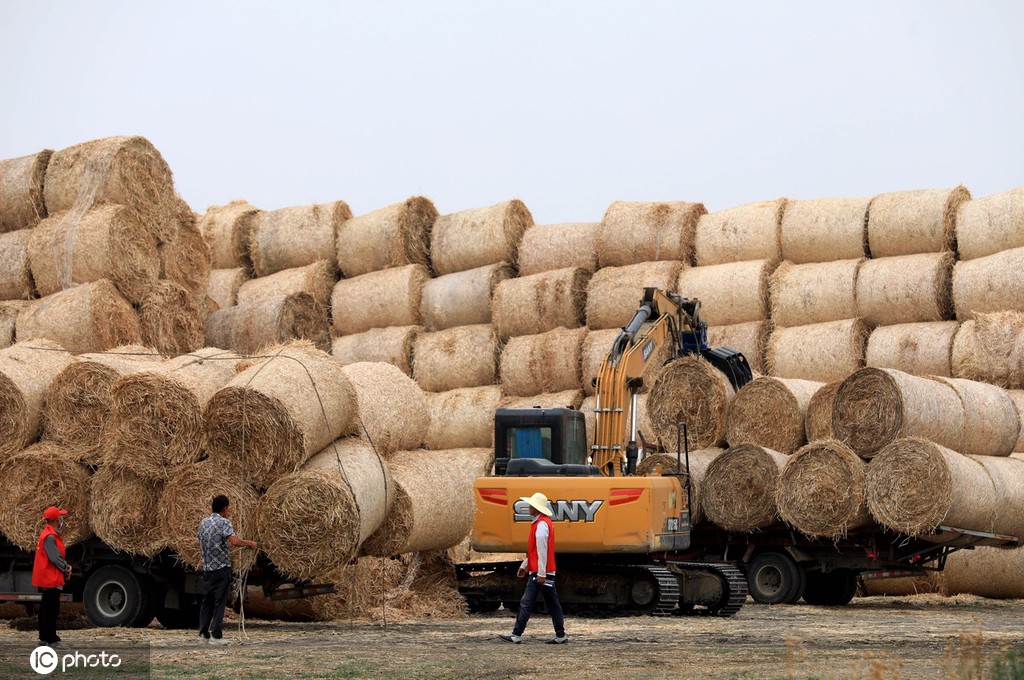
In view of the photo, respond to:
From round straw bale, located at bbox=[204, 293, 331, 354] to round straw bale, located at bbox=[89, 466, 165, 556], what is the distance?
19.8ft

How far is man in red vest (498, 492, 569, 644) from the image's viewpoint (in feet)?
38.0

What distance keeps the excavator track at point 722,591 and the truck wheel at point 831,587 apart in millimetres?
2120

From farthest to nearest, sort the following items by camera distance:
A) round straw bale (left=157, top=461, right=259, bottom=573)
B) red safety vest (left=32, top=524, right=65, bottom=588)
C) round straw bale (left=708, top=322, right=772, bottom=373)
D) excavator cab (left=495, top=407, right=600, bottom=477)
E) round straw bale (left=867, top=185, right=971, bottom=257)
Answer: round straw bale (left=708, top=322, right=772, bottom=373) → round straw bale (left=867, top=185, right=971, bottom=257) → excavator cab (left=495, top=407, right=600, bottom=477) → round straw bale (left=157, top=461, right=259, bottom=573) → red safety vest (left=32, top=524, right=65, bottom=588)

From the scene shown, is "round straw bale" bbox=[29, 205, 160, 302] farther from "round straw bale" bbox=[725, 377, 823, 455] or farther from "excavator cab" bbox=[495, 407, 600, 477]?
"round straw bale" bbox=[725, 377, 823, 455]

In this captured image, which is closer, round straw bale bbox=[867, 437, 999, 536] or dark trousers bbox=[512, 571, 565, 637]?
dark trousers bbox=[512, 571, 565, 637]

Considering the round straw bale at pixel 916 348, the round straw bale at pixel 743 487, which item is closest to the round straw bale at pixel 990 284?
the round straw bale at pixel 916 348

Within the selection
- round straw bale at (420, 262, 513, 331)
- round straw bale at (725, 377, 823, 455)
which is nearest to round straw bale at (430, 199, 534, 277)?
round straw bale at (420, 262, 513, 331)

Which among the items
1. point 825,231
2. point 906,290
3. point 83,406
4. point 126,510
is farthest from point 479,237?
point 126,510

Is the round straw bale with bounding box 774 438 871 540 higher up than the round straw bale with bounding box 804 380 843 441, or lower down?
lower down

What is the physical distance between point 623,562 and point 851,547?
307 centimetres

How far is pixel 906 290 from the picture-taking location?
1872 cm

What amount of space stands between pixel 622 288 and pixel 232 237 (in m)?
7.21

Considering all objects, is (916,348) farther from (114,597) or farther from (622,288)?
(114,597)

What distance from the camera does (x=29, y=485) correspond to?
13062 mm
